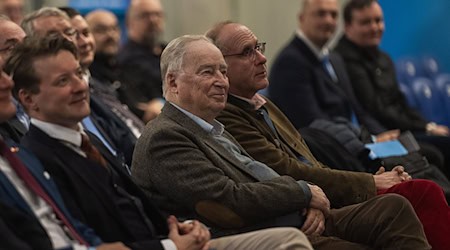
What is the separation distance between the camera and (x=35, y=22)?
562 cm

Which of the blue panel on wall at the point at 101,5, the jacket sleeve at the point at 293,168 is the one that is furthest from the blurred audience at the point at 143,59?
the jacket sleeve at the point at 293,168

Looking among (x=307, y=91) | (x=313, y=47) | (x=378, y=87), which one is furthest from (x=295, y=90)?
(x=378, y=87)

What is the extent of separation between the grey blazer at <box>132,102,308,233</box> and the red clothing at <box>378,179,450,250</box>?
0.59m

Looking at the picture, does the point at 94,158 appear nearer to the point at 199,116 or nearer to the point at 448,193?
the point at 199,116

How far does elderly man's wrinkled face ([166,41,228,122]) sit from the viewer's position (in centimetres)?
418

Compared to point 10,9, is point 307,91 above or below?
below

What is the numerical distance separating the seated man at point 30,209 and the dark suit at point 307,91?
3388 millimetres

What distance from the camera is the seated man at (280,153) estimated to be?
4367 mm

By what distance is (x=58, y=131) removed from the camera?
359cm

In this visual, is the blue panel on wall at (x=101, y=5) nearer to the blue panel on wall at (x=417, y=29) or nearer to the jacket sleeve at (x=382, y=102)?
the blue panel on wall at (x=417, y=29)

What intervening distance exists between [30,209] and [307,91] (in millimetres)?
3695

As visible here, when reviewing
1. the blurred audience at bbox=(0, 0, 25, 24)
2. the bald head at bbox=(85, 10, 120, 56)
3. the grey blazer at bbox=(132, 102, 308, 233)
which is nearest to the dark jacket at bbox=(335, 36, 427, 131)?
the bald head at bbox=(85, 10, 120, 56)

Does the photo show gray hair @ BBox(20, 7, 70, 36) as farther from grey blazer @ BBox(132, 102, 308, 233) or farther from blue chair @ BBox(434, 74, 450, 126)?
blue chair @ BBox(434, 74, 450, 126)

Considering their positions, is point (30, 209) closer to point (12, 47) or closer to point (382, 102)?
point (12, 47)
